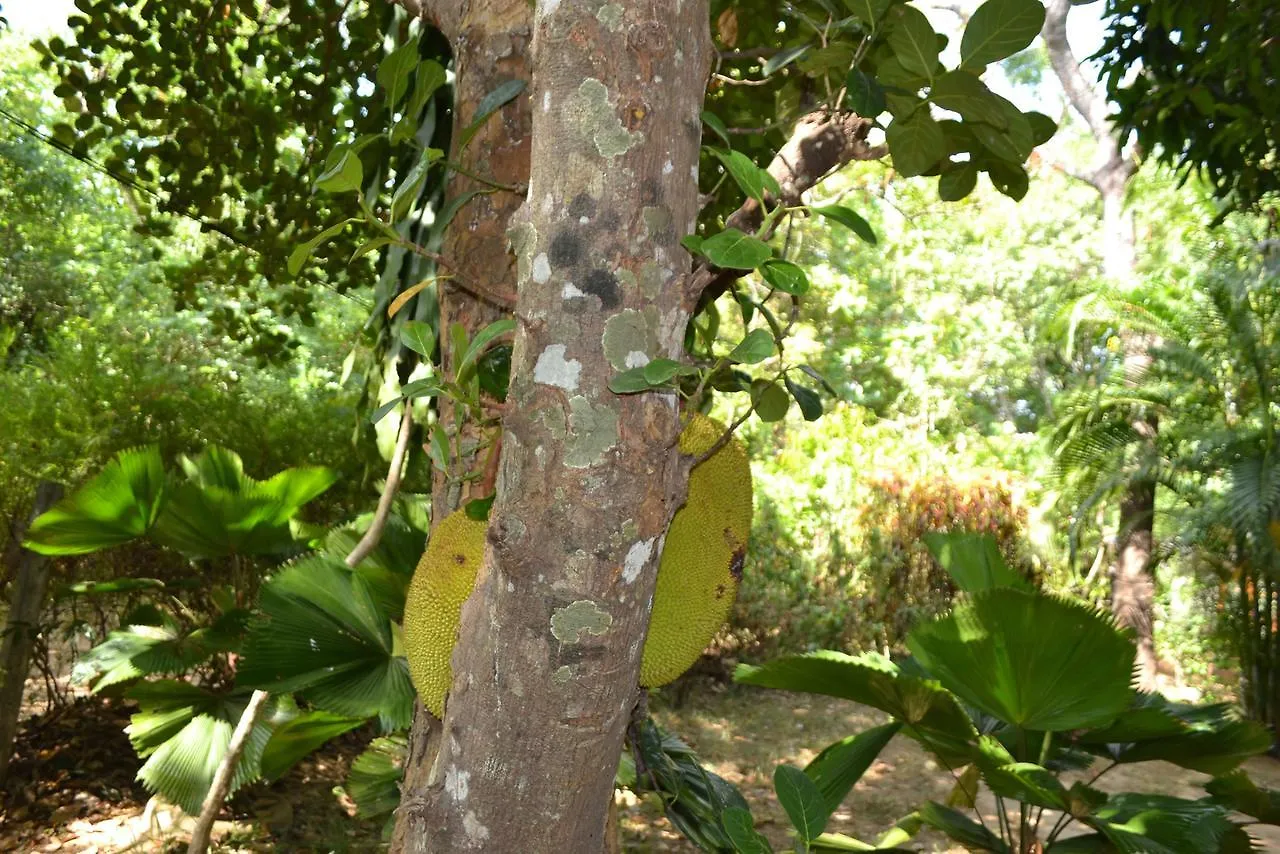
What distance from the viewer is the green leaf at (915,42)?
0.79 meters

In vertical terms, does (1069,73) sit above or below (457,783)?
above

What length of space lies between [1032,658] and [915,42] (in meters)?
1.18

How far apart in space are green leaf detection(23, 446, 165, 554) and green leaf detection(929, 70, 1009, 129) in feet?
7.60

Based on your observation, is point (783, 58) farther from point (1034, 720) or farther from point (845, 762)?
point (845, 762)

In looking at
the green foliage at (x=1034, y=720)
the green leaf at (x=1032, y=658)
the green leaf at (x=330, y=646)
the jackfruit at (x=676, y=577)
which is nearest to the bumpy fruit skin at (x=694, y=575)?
the jackfruit at (x=676, y=577)

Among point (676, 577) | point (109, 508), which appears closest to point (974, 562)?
point (676, 577)

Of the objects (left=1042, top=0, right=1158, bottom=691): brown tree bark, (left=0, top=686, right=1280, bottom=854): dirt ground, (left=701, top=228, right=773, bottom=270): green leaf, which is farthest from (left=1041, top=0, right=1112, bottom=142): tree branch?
(left=701, top=228, right=773, bottom=270): green leaf

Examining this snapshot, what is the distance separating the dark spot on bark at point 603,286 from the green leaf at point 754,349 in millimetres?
95

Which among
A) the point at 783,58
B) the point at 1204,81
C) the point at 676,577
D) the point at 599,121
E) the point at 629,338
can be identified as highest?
the point at 1204,81

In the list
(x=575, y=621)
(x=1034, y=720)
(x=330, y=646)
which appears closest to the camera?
(x=575, y=621)

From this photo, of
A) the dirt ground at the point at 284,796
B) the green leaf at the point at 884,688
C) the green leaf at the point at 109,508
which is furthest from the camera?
the dirt ground at the point at 284,796

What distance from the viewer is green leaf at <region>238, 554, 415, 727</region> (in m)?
1.87

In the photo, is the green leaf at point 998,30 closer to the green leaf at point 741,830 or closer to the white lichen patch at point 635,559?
the white lichen patch at point 635,559

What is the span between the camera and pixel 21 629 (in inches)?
112
